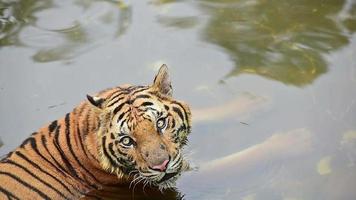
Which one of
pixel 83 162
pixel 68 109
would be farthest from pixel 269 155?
pixel 68 109

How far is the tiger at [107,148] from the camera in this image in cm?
373

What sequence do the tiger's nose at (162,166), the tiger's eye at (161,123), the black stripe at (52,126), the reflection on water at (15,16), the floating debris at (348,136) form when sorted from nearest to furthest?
the tiger's nose at (162,166)
the tiger's eye at (161,123)
the black stripe at (52,126)
the floating debris at (348,136)
the reflection on water at (15,16)

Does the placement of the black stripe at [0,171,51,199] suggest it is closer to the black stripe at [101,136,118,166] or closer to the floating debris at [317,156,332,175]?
the black stripe at [101,136,118,166]

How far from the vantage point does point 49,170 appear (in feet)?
13.3

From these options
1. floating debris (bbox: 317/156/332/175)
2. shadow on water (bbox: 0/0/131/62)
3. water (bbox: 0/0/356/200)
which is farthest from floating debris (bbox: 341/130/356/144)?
shadow on water (bbox: 0/0/131/62)

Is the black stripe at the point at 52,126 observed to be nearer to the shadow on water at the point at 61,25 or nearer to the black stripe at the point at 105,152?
the black stripe at the point at 105,152

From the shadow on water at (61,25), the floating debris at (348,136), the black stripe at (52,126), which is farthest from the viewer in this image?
the shadow on water at (61,25)

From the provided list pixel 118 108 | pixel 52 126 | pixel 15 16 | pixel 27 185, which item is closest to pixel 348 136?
pixel 118 108

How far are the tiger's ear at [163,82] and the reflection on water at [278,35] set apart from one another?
4.54 feet

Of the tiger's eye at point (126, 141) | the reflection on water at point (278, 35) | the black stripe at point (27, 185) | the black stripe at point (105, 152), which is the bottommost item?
the black stripe at point (27, 185)

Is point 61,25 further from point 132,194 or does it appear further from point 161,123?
point 161,123

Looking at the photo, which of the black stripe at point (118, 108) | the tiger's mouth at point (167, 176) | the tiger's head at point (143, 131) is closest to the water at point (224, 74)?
the tiger's mouth at point (167, 176)

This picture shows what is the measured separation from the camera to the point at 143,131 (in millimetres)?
3705

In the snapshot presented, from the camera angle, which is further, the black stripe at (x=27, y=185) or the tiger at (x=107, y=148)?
the black stripe at (x=27, y=185)
